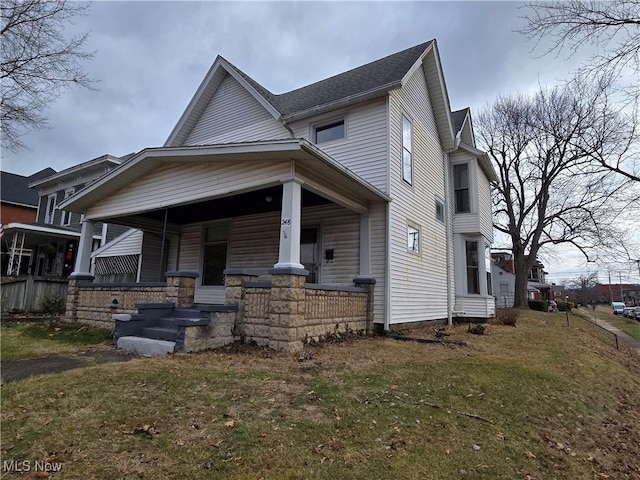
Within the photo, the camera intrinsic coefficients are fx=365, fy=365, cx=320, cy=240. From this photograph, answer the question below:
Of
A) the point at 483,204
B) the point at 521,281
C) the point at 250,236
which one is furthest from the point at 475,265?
the point at 521,281

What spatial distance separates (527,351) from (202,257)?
366 inches

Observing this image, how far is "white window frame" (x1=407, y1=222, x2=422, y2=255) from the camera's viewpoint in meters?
10.1

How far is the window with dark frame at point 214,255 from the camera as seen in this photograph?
37.7 feet

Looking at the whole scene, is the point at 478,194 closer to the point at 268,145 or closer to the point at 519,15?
the point at 519,15

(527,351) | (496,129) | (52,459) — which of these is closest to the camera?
(52,459)

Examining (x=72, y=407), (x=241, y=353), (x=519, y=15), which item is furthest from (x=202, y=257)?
(x=519, y=15)

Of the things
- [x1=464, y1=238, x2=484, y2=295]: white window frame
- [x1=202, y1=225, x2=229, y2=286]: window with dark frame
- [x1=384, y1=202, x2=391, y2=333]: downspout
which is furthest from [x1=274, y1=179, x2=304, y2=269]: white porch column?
[x1=464, y1=238, x2=484, y2=295]: white window frame

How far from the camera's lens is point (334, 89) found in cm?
1166

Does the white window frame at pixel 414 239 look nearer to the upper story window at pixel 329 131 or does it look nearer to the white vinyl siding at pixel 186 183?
the upper story window at pixel 329 131

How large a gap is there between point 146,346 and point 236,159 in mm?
3726

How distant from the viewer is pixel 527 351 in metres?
7.67

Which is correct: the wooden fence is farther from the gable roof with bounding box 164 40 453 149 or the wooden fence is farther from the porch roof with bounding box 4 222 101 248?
the gable roof with bounding box 164 40 453 149

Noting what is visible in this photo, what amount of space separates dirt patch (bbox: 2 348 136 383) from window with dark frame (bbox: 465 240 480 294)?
447 inches

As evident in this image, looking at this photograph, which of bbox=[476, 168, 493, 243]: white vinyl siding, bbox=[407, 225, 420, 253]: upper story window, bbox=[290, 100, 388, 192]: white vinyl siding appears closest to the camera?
bbox=[290, 100, 388, 192]: white vinyl siding
